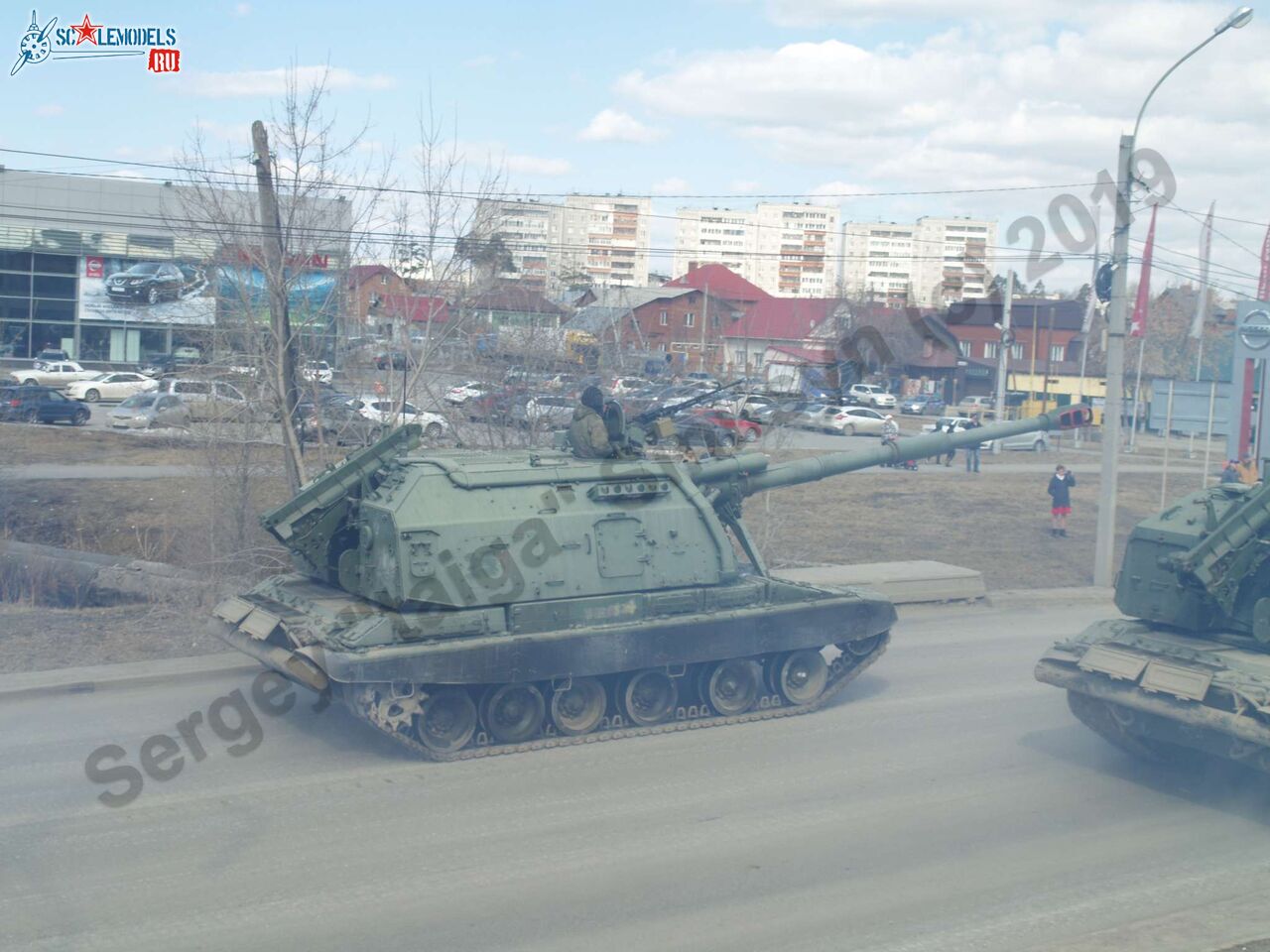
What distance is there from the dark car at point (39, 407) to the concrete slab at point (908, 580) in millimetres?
25085

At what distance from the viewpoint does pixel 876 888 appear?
285 inches

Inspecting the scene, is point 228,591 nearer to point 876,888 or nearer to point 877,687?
point 877,687

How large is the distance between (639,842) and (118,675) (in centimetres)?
610

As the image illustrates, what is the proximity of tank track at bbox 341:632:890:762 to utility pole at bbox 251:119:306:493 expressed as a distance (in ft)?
20.1

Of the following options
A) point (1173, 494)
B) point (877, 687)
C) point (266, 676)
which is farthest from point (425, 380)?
point (1173, 494)

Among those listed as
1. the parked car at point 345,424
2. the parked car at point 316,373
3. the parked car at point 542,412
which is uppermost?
the parked car at point 316,373

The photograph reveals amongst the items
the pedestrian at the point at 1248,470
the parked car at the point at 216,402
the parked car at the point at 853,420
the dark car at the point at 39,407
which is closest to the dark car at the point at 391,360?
the parked car at the point at 216,402

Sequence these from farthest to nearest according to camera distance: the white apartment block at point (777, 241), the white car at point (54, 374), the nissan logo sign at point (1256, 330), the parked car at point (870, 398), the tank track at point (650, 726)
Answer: the white apartment block at point (777, 241), the parked car at point (870, 398), the white car at point (54, 374), the nissan logo sign at point (1256, 330), the tank track at point (650, 726)

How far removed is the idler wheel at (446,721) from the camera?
9547 millimetres

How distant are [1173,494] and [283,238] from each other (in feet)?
78.5

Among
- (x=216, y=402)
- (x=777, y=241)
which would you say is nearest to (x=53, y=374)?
(x=216, y=402)

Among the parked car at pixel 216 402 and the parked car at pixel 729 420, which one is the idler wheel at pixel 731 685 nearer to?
the parked car at pixel 729 420

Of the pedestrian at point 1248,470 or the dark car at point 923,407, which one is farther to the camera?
the dark car at point 923,407

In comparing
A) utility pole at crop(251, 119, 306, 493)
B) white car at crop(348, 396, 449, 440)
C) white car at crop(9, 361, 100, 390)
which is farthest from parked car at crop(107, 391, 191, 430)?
utility pole at crop(251, 119, 306, 493)
